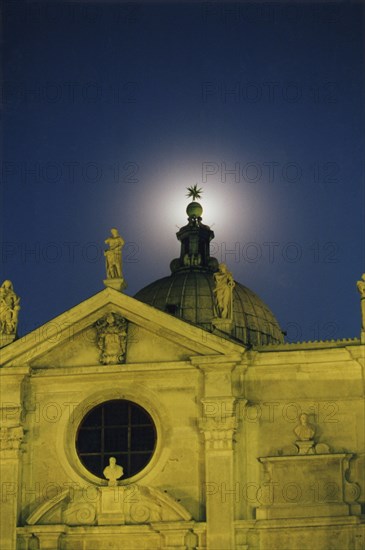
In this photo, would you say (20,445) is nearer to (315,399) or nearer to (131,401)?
(131,401)

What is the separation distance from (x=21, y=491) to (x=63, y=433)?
2.00 metres

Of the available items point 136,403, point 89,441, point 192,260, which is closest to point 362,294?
point 136,403

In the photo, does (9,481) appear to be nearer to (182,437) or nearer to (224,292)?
(182,437)

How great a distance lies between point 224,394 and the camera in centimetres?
4188

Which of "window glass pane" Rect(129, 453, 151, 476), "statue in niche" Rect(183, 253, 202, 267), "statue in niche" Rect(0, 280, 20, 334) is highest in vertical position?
"statue in niche" Rect(183, 253, 202, 267)

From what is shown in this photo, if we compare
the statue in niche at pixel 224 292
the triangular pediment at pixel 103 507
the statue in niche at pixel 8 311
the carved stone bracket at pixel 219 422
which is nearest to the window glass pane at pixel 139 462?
the triangular pediment at pixel 103 507

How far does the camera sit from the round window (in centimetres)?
4244

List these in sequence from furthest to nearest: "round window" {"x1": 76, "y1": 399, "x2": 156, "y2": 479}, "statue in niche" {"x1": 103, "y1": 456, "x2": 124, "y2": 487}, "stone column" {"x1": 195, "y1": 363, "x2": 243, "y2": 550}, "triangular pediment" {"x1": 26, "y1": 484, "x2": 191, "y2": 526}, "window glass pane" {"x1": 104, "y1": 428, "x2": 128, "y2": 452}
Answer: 1. "window glass pane" {"x1": 104, "y1": 428, "x2": 128, "y2": 452}
2. "round window" {"x1": 76, "y1": 399, "x2": 156, "y2": 479}
3. "statue in niche" {"x1": 103, "y1": 456, "x2": 124, "y2": 487}
4. "triangular pediment" {"x1": 26, "y1": 484, "x2": 191, "y2": 526}
5. "stone column" {"x1": 195, "y1": 363, "x2": 243, "y2": 550}

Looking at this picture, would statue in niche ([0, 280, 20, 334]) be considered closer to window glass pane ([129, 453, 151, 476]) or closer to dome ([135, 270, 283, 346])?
window glass pane ([129, 453, 151, 476])

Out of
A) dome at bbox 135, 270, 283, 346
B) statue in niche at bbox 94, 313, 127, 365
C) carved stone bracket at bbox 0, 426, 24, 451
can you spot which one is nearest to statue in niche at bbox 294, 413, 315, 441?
statue in niche at bbox 94, 313, 127, 365

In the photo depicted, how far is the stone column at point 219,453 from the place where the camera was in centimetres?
4081

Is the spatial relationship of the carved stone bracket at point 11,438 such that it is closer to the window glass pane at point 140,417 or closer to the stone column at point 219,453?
the window glass pane at point 140,417

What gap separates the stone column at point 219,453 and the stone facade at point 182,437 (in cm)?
4

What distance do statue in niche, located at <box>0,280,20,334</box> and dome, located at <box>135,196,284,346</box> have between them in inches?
364
